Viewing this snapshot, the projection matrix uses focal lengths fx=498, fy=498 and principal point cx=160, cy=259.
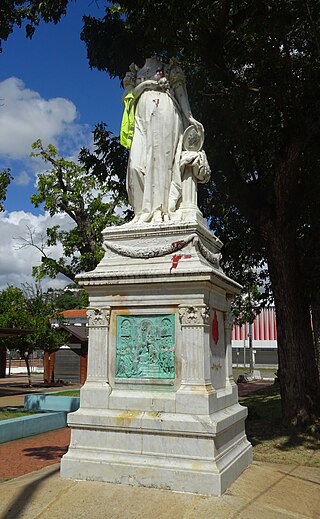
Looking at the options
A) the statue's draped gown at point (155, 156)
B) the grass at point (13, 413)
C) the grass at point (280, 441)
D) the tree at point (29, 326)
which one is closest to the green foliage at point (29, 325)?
the tree at point (29, 326)

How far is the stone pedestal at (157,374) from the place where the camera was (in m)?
4.89

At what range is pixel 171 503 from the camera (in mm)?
4504

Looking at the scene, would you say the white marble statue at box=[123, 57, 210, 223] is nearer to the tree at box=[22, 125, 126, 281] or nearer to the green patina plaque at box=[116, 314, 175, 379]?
the green patina plaque at box=[116, 314, 175, 379]

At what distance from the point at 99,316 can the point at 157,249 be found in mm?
1004

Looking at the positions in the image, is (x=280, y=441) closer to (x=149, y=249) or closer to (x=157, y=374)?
(x=157, y=374)

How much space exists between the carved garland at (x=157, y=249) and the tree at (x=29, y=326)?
54.6ft

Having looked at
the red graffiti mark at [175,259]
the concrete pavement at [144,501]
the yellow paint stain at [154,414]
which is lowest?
the concrete pavement at [144,501]

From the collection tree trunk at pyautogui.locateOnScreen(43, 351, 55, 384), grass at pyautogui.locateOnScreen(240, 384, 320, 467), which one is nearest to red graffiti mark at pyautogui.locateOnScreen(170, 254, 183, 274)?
grass at pyautogui.locateOnScreen(240, 384, 320, 467)

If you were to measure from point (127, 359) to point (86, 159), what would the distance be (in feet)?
30.3

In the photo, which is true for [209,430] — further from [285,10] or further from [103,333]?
[285,10]

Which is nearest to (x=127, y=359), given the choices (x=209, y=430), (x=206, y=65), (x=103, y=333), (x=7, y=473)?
(x=103, y=333)

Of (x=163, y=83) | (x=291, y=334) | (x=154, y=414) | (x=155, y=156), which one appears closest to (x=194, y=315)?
(x=154, y=414)

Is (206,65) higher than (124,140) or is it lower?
higher

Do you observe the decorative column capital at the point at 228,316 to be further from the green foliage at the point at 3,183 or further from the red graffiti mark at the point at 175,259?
the green foliage at the point at 3,183
